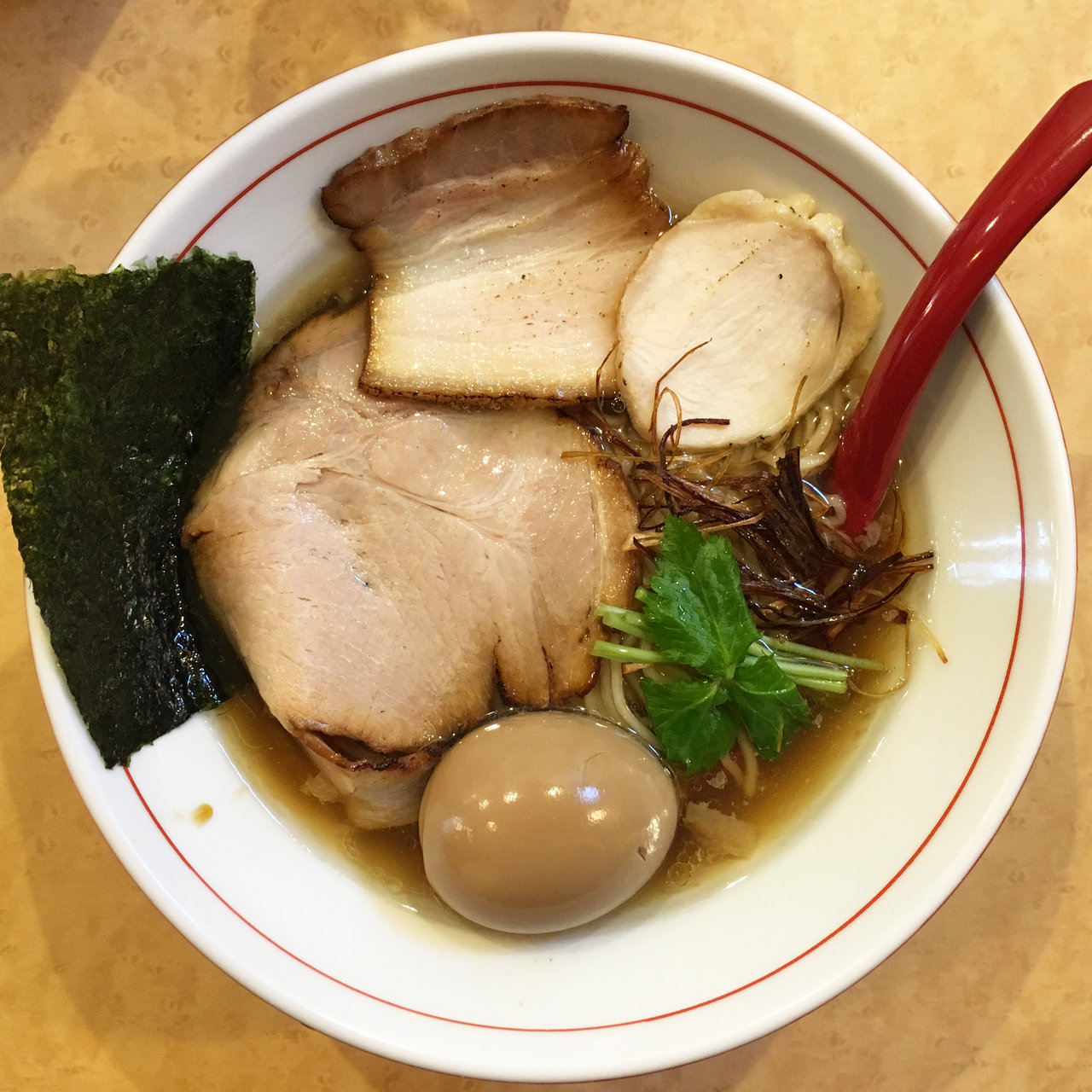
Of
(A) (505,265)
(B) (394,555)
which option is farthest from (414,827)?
(A) (505,265)

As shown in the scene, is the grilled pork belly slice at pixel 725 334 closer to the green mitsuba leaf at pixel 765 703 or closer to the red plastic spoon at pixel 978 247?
the red plastic spoon at pixel 978 247

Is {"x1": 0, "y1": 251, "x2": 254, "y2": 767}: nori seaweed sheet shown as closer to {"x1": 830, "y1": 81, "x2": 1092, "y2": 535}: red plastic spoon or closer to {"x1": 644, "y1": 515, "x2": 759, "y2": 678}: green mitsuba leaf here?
{"x1": 644, "y1": 515, "x2": 759, "y2": 678}: green mitsuba leaf

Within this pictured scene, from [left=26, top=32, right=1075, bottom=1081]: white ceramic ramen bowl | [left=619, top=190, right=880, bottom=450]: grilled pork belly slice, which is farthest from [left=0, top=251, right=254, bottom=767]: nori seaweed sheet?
[left=619, top=190, right=880, bottom=450]: grilled pork belly slice

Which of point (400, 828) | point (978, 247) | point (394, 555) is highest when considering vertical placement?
point (978, 247)

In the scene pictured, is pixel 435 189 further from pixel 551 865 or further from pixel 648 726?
pixel 551 865

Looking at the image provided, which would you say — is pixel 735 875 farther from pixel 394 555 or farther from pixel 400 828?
pixel 394 555

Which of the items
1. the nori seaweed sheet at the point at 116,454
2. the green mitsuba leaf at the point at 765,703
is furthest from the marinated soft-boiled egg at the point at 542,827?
the nori seaweed sheet at the point at 116,454

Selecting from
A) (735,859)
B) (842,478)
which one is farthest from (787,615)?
(735,859)
